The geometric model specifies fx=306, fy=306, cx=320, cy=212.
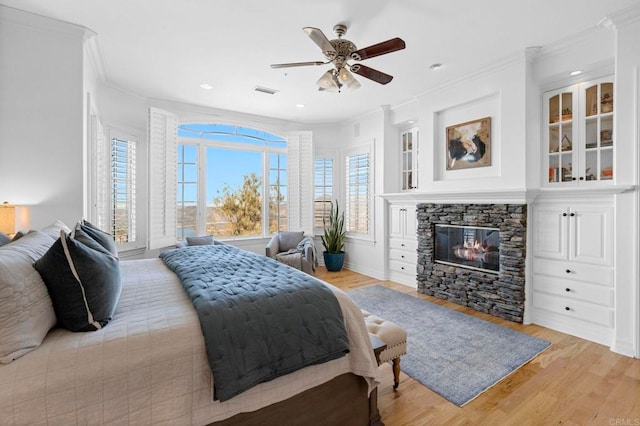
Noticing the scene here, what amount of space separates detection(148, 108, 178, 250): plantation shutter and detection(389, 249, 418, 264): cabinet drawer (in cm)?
352

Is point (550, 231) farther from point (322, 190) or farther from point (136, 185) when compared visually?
point (136, 185)

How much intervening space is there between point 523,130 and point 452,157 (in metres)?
0.92

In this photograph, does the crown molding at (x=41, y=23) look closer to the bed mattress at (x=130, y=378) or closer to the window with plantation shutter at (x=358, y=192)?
the bed mattress at (x=130, y=378)

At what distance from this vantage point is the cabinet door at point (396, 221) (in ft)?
16.6

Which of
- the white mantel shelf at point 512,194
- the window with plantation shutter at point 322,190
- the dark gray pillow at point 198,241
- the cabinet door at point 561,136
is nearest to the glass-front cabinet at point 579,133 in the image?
the cabinet door at point 561,136

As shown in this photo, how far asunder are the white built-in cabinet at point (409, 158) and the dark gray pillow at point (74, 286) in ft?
14.9

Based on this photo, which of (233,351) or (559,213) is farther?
(559,213)

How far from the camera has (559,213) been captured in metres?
3.19

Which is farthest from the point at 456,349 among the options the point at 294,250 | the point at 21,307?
the point at 294,250

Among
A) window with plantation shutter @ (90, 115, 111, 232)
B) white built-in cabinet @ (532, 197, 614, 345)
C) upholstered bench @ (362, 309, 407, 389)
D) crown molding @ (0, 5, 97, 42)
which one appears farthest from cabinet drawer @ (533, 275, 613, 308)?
crown molding @ (0, 5, 97, 42)

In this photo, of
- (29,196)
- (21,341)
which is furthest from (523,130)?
(29,196)

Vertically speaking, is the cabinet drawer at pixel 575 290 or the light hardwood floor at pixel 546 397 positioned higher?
the cabinet drawer at pixel 575 290

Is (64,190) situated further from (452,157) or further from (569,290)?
(569,290)

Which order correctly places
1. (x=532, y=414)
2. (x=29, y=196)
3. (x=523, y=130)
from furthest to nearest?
(x=523, y=130)
(x=29, y=196)
(x=532, y=414)
